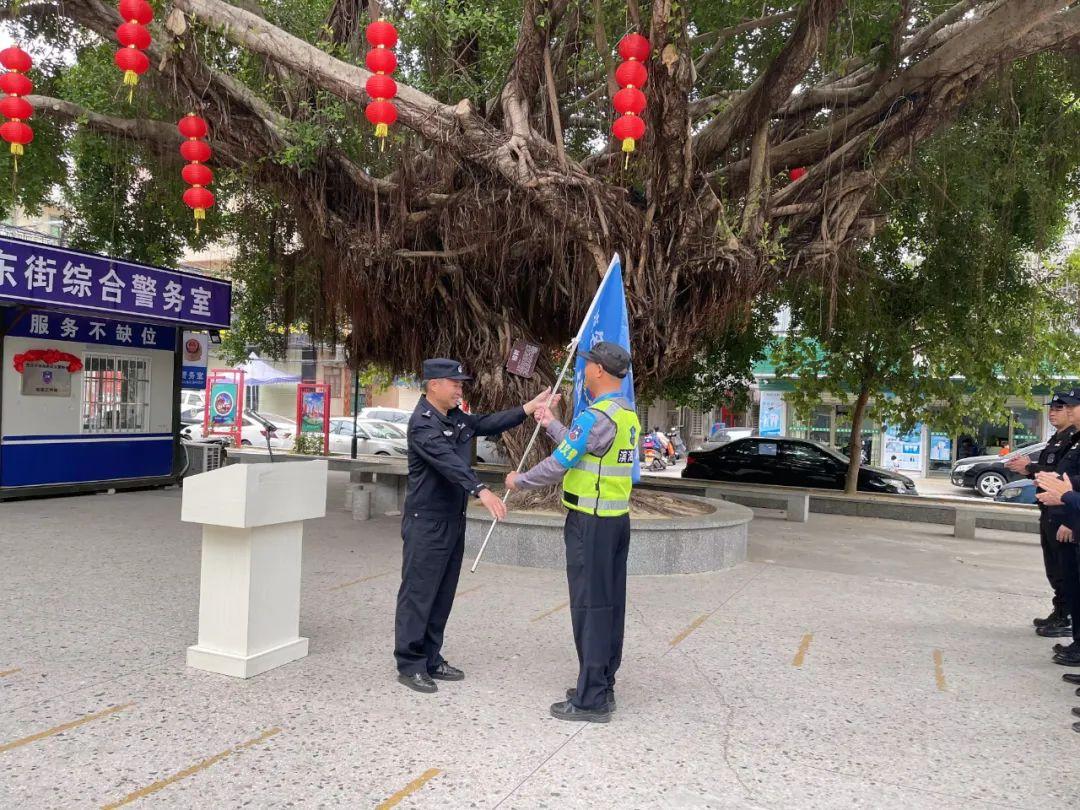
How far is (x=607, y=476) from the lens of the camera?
4.02 metres

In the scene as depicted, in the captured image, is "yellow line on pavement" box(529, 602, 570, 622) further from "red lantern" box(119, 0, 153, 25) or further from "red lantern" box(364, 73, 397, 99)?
"red lantern" box(119, 0, 153, 25)

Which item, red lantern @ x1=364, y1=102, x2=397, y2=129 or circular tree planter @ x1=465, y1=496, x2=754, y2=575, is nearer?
red lantern @ x1=364, y1=102, x2=397, y2=129

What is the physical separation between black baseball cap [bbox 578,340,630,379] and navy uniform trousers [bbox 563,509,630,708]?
0.74 meters

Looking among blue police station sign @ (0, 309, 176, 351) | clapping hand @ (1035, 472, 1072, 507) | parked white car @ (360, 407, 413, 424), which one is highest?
blue police station sign @ (0, 309, 176, 351)

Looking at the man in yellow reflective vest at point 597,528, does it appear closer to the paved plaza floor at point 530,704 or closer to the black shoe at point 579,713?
the black shoe at point 579,713

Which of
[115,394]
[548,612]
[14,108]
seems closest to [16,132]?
[14,108]

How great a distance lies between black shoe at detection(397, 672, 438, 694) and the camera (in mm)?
4270

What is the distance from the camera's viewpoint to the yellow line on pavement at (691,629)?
5500 millimetres

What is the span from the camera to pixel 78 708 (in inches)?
153

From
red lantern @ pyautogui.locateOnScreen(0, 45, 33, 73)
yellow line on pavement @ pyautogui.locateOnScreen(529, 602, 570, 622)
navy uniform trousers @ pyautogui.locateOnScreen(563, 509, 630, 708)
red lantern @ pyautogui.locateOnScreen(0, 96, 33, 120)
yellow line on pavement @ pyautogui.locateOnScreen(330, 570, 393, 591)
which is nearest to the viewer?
navy uniform trousers @ pyautogui.locateOnScreen(563, 509, 630, 708)

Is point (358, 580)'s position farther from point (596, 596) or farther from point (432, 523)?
point (596, 596)

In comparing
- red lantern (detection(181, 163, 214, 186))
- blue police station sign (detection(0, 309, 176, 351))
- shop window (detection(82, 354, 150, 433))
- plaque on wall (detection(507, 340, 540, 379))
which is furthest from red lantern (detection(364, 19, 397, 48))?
shop window (detection(82, 354, 150, 433))

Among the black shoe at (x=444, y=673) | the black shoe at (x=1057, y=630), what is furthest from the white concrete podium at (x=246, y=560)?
the black shoe at (x=1057, y=630)

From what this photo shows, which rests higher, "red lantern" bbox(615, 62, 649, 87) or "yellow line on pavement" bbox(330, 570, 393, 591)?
"red lantern" bbox(615, 62, 649, 87)
